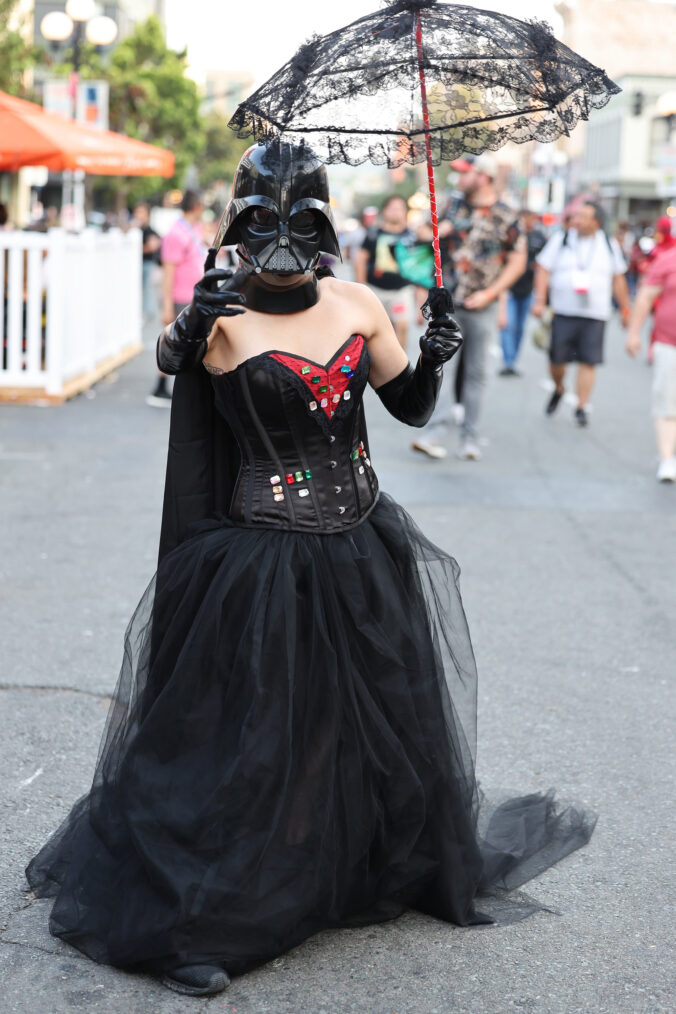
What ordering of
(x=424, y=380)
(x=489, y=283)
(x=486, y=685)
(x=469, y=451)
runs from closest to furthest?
(x=424, y=380) < (x=486, y=685) < (x=489, y=283) < (x=469, y=451)

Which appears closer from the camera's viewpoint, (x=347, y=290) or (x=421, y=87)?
(x=421, y=87)

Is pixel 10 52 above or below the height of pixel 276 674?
above

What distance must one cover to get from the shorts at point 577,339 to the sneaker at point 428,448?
2412mm

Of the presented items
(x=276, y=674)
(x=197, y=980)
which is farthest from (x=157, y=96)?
(x=197, y=980)

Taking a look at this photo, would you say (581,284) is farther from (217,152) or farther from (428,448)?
(217,152)

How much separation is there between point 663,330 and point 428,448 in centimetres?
198

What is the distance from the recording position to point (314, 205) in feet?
10.9

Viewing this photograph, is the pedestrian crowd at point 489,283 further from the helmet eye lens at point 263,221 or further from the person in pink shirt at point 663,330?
the helmet eye lens at point 263,221

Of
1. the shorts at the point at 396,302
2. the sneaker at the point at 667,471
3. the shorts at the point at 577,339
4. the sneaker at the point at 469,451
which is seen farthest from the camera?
the shorts at the point at 396,302

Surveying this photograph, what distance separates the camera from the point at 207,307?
3131 millimetres

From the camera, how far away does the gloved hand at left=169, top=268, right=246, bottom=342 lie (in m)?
3.12

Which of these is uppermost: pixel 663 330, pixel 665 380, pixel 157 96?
pixel 157 96

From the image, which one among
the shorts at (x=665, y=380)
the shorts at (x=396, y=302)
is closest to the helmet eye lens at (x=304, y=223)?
the shorts at (x=665, y=380)

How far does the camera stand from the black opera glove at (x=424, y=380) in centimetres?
349
